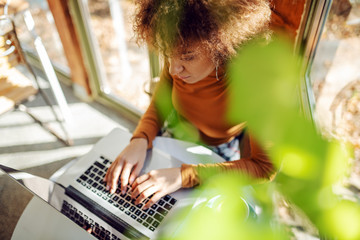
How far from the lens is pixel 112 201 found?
0.96 meters

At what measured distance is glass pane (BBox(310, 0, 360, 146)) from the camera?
5.02 ft

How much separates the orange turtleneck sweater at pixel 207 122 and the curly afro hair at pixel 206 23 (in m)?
0.20

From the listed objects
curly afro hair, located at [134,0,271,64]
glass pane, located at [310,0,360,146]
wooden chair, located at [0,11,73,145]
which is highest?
curly afro hair, located at [134,0,271,64]

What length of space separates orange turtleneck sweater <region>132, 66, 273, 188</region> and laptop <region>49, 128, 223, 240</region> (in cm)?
9

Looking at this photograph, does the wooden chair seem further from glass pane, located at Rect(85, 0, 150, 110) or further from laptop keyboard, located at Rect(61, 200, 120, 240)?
laptop keyboard, located at Rect(61, 200, 120, 240)

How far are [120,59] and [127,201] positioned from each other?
2.13 metres

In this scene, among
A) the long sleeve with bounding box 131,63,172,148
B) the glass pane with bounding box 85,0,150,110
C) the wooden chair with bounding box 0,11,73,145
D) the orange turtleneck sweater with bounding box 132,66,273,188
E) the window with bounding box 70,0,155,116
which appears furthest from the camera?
the glass pane with bounding box 85,0,150,110

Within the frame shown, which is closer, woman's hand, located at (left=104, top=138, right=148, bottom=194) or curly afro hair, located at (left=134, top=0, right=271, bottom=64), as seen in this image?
curly afro hair, located at (left=134, top=0, right=271, bottom=64)

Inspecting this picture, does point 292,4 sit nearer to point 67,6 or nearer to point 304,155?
point 304,155

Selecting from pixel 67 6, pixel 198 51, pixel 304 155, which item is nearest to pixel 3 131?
pixel 67 6

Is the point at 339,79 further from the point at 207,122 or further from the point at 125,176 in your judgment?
the point at 125,176

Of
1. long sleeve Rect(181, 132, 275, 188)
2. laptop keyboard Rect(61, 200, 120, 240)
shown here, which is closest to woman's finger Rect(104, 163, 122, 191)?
laptop keyboard Rect(61, 200, 120, 240)

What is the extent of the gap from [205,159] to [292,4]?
0.67 m

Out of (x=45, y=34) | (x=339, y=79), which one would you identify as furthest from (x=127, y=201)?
(x=45, y=34)
